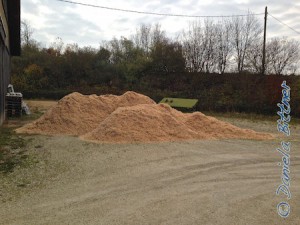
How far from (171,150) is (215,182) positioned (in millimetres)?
2925

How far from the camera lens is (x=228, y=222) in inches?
195

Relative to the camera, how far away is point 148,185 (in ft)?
22.2

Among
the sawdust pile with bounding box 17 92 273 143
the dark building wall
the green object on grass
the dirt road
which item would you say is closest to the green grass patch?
the green object on grass

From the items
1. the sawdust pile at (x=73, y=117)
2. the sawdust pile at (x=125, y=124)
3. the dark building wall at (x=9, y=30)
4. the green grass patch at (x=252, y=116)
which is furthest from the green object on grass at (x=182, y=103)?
the dark building wall at (x=9, y=30)

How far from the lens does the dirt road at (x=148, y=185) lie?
518cm

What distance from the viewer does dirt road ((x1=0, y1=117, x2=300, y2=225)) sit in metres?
5.18

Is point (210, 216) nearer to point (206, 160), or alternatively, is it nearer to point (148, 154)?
point (206, 160)

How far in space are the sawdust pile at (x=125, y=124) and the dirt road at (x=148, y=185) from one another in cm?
108

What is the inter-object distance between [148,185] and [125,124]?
202 inches

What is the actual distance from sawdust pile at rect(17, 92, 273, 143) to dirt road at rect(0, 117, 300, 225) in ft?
3.56

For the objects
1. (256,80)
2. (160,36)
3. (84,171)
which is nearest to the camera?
(84,171)

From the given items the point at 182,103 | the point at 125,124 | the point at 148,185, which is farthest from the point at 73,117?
the point at 182,103

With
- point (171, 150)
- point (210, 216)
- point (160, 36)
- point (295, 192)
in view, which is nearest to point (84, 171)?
point (171, 150)

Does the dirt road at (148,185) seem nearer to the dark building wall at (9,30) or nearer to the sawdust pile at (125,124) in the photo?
the sawdust pile at (125,124)
